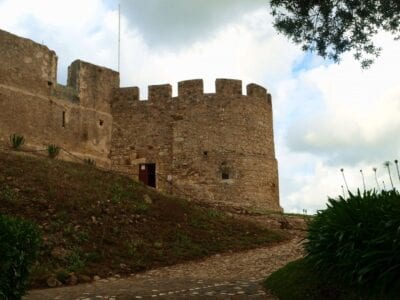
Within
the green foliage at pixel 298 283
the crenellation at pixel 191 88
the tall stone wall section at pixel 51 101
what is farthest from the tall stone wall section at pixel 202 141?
the green foliage at pixel 298 283

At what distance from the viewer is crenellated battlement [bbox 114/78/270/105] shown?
76.6ft

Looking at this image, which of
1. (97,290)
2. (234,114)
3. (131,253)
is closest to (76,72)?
(234,114)

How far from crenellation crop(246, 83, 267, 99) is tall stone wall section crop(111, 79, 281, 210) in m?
0.04

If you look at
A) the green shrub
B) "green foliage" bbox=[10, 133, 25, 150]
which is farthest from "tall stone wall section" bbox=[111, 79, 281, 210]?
the green shrub

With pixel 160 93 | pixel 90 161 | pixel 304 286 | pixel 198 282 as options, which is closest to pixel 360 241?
pixel 304 286

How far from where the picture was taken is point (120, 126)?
2384 centimetres

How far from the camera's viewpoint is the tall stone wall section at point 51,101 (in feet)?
65.8

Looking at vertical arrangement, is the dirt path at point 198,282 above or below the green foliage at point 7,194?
below

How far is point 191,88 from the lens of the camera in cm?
2341

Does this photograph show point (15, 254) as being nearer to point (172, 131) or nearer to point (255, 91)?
point (172, 131)

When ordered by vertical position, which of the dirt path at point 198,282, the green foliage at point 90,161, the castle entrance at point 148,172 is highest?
the green foliage at point 90,161

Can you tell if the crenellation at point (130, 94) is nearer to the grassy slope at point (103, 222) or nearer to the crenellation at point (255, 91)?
the crenellation at point (255, 91)

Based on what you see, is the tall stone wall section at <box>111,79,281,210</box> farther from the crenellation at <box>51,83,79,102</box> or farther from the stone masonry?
the crenellation at <box>51,83,79,102</box>

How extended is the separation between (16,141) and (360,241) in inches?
574
